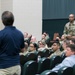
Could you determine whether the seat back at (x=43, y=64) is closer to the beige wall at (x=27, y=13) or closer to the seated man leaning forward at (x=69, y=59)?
the seated man leaning forward at (x=69, y=59)

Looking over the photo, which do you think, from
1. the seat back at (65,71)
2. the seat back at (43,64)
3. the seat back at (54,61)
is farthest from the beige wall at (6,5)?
the seat back at (65,71)

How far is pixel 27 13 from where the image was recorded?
568 inches

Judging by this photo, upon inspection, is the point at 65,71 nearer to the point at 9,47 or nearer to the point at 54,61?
the point at 9,47

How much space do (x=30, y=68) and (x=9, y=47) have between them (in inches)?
39.1

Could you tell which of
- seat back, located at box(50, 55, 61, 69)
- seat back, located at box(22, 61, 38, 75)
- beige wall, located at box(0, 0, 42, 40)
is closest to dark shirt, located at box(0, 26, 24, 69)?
seat back, located at box(22, 61, 38, 75)

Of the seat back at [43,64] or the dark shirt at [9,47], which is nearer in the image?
the dark shirt at [9,47]

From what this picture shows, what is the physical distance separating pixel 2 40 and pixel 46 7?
12596 millimetres

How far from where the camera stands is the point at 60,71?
3748 mm

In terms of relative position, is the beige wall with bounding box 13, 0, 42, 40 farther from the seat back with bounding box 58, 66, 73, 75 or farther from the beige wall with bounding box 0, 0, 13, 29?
the seat back with bounding box 58, 66, 73, 75

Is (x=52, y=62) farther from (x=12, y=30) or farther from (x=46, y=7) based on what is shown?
(x=46, y=7)

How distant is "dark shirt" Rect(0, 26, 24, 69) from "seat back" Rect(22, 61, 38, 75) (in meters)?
0.74

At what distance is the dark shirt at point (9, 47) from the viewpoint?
3545mm

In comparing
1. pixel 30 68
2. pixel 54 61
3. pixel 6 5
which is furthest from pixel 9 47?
pixel 6 5

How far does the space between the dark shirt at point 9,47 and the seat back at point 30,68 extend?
739 mm
